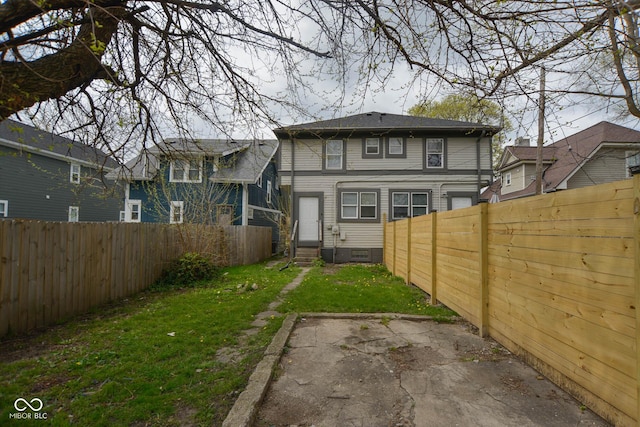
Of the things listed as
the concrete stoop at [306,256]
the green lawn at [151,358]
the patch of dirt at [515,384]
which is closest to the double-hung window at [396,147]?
the concrete stoop at [306,256]

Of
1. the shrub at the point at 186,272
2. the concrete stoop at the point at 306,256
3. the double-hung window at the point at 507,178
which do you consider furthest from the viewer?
the double-hung window at the point at 507,178

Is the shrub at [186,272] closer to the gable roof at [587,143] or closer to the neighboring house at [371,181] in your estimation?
the neighboring house at [371,181]

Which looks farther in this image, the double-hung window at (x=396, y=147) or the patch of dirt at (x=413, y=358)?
the double-hung window at (x=396, y=147)

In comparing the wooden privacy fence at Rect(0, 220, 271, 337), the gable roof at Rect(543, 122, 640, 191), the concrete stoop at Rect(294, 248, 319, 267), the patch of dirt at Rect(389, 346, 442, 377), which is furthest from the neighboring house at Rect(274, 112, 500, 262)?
the patch of dirt at Rect(389, 346, 442, 377)

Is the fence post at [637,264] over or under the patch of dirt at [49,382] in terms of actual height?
over

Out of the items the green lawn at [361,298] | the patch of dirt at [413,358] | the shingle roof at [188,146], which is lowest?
the green lawn at [361,298]

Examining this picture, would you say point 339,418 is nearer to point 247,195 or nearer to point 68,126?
point 68,126

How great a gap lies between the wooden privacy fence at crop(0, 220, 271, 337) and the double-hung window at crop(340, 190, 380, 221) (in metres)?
7.53

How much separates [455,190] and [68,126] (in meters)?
13.5

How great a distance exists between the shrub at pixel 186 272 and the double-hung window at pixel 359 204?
23.2ft

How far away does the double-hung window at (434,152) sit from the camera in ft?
46.9

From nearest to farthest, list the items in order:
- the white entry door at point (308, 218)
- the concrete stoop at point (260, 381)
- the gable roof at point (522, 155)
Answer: the concrete stoop at point (260, 381) < the white entry door at point (308, 218) < the gable roof at point (522, 155)

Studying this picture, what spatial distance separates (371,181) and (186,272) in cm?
888

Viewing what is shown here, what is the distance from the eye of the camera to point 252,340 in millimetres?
3953
